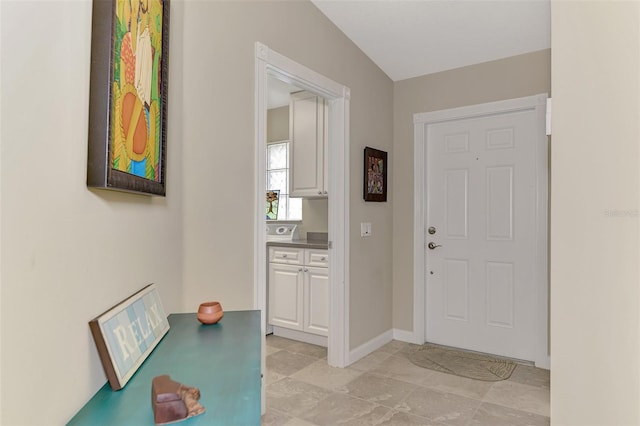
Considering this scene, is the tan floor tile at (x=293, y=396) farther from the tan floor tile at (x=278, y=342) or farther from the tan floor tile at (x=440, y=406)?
the tan floor tile at (x=278, y=342)

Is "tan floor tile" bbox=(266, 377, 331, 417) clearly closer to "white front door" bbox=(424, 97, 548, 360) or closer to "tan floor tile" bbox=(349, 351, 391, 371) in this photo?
"tan floor tile" bbox=(349, 351, 391, 371)

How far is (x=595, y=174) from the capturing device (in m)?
0.97

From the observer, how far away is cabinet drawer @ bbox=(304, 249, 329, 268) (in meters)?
3.51

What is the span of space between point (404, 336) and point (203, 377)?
3.02 m

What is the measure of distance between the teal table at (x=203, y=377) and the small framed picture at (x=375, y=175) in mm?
2099

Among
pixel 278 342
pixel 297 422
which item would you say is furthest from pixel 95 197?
pixel 278 342

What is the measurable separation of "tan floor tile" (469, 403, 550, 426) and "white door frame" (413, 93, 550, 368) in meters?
0.91

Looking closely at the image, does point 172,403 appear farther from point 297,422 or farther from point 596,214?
point 297,422

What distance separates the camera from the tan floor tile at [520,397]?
2461 millimetres

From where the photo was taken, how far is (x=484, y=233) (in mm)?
3457

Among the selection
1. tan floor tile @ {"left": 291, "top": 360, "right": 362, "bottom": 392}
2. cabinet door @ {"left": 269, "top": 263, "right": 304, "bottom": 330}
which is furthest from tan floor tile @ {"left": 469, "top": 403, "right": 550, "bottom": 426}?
cabinet door @ {"left": 269, "top": 263, "right": 304, "bottom": 330}

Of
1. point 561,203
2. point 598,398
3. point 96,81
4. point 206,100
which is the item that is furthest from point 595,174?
A: point 206,100

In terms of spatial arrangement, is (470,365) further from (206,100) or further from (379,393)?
(206,100)

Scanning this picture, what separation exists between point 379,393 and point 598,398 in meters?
1.87
